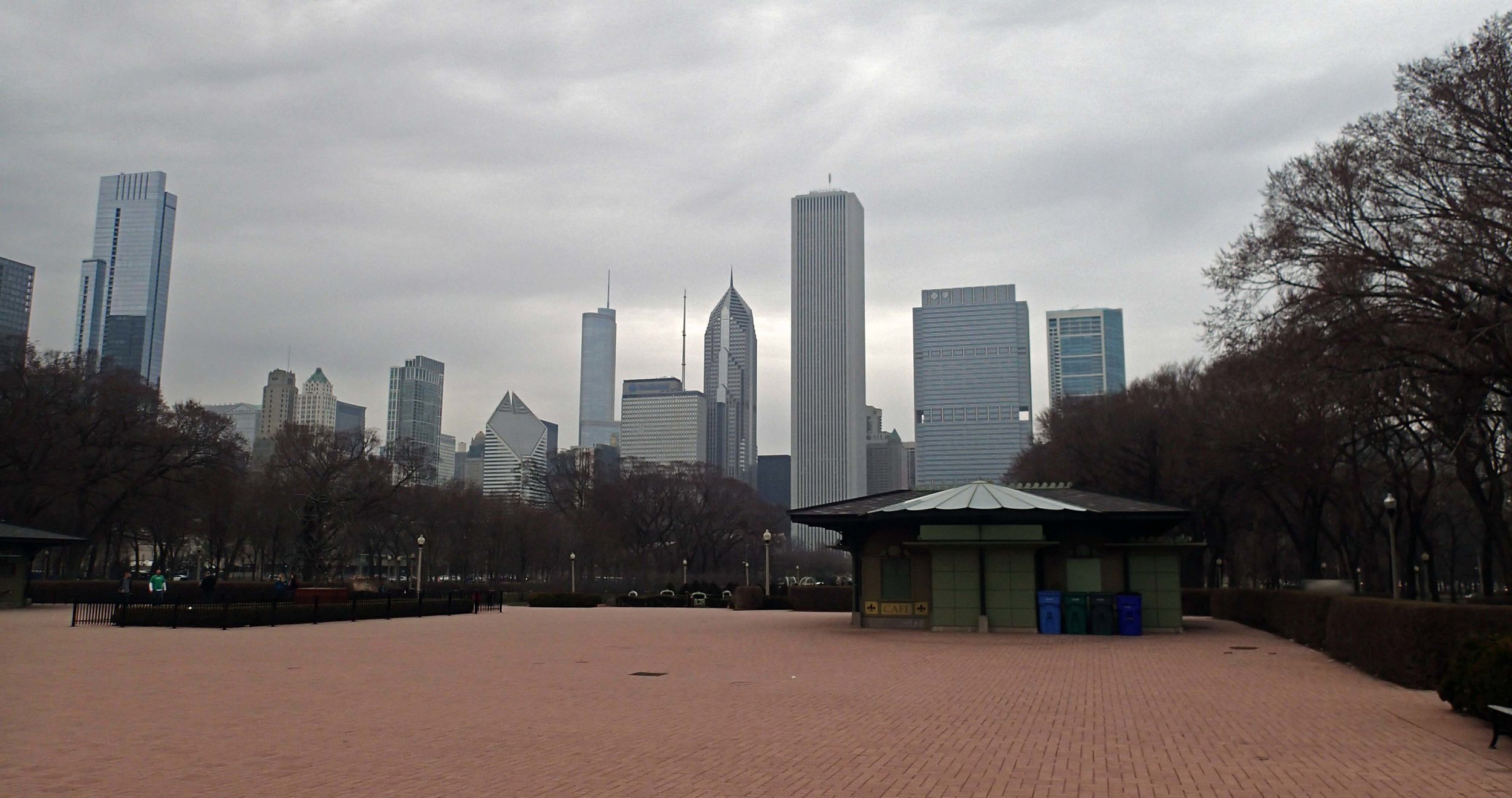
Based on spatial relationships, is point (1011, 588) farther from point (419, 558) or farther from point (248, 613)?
point (419, 558)

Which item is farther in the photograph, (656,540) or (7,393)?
(656,540)

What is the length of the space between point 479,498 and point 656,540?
14.3 meters

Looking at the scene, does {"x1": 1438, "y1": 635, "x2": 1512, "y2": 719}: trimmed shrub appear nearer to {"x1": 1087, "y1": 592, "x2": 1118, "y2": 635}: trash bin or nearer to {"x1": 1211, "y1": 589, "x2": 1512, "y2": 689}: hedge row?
{"x1": 1211, "y1": 589, "x2": 1512, "y2": 689}: hedge row

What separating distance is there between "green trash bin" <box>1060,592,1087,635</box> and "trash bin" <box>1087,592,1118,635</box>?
0.18 m

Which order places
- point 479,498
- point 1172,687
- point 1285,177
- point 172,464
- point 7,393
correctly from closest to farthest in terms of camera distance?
point 1172,687
point 1285,177
point 7,393
point 172,464
point 479,498

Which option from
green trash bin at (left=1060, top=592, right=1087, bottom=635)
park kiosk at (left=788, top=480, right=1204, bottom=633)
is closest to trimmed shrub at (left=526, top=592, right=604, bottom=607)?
park kiosk at (left=788, top=480, right=1204, bottom=633)

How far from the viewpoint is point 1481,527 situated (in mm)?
60125

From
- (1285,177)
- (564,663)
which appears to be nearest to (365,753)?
(564,663)

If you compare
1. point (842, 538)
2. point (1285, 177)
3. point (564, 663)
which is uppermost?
point (1285, 177)

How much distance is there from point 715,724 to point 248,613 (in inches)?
908

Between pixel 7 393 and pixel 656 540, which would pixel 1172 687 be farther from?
pixel 656 540

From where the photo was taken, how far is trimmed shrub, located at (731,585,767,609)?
47.7m

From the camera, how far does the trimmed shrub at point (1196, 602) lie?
142 ft

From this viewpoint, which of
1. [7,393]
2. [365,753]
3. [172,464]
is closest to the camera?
[365,753]
